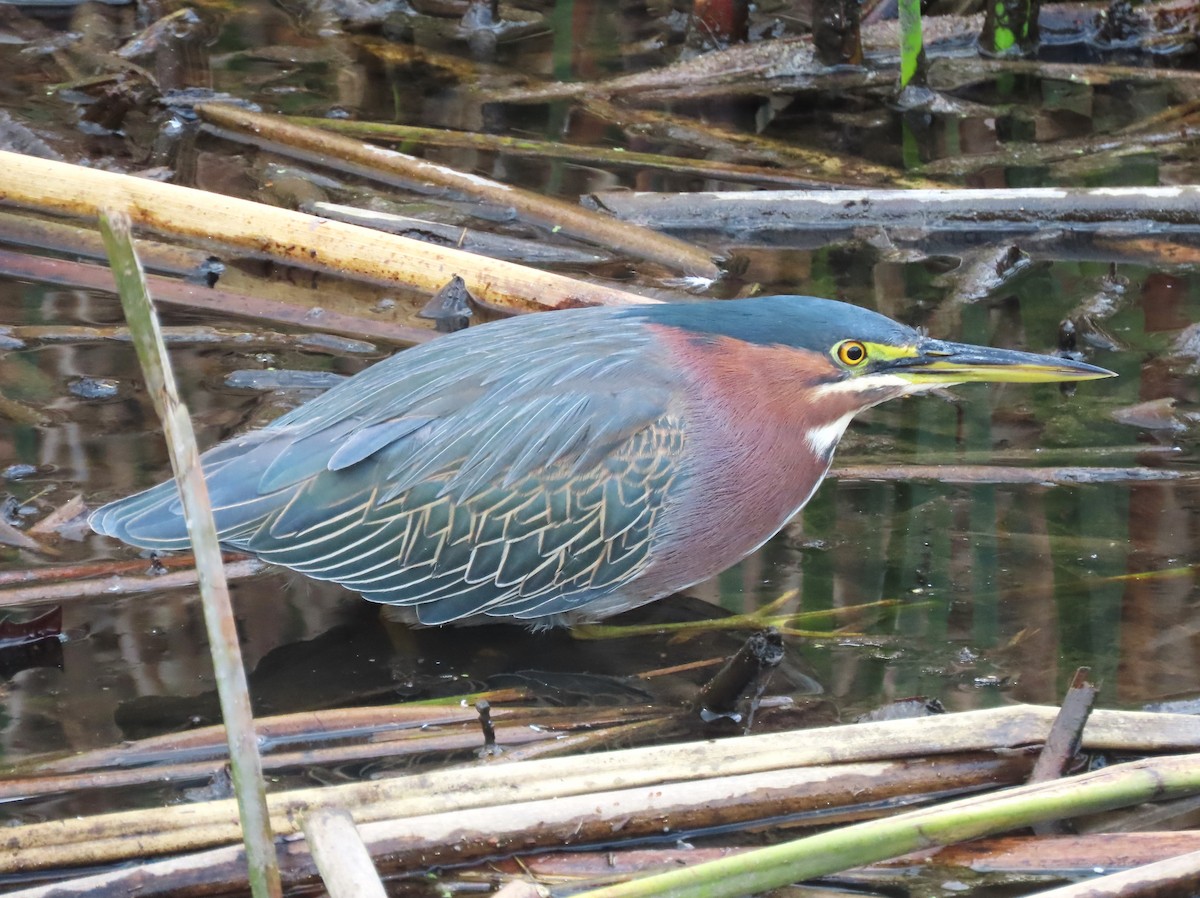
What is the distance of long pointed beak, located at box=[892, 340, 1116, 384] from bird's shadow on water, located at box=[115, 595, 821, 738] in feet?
2.86

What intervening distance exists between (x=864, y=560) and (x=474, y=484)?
1.20 metres

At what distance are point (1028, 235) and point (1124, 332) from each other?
953 millimetres

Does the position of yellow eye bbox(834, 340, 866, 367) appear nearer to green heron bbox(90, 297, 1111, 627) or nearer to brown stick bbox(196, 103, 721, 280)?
green heron bbox(90, 297, 1111, 627)

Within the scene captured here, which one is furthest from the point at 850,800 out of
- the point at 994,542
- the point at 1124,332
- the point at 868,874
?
the point at 1124,332

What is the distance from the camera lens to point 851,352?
4238mm

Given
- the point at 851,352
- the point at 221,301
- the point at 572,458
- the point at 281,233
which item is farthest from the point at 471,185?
the point at 851,352

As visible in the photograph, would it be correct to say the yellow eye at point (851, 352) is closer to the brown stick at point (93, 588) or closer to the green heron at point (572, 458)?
the green heron at point (572, 458)

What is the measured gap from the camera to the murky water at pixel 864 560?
13.0 ft

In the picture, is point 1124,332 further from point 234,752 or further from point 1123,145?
point 234,752

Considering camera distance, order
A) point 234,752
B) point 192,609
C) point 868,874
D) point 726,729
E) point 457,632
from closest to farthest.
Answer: point 234,752, point 868,874, point 726,729, point 192,609, point 457,632

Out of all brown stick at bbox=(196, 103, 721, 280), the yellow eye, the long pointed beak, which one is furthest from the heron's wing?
brown stick at bbox=(196, 103, 721, 280)

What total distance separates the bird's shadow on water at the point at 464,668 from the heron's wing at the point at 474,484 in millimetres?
162

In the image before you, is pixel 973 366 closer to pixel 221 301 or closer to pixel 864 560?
pixel 864 560

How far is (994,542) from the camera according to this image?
457 centimetres
